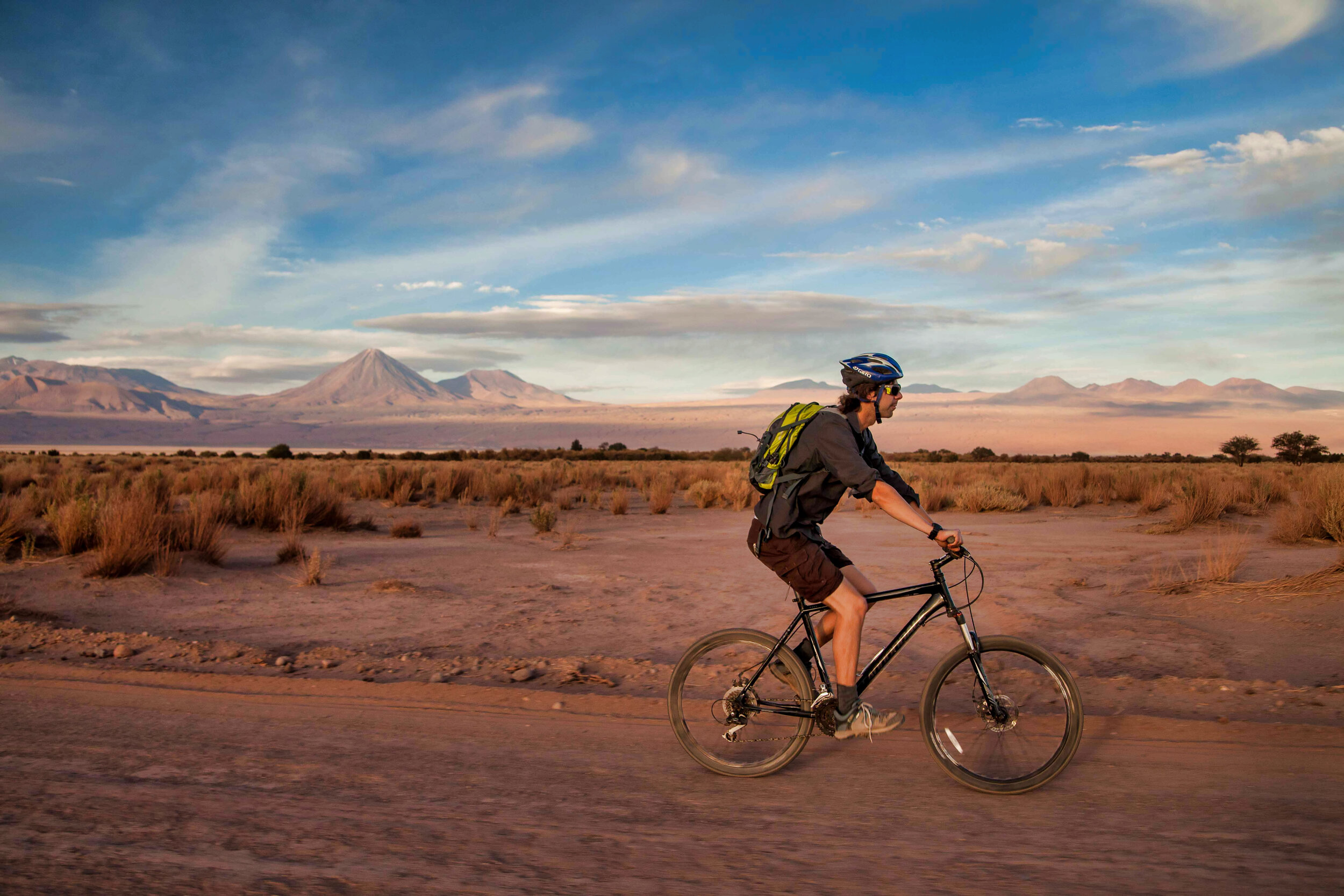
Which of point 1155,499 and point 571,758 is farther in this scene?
point 1155,499

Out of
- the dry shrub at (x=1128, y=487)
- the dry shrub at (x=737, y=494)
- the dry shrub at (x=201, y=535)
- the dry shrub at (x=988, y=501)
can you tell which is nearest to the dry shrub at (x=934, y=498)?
the dry shrub at (x=988, y=501)

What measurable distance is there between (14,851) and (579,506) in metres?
20.3

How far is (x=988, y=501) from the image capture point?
22297mm

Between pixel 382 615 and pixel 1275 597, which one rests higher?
pixel 1275 597

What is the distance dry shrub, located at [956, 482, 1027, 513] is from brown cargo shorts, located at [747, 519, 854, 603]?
1939 centimetres

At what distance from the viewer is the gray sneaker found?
422cm

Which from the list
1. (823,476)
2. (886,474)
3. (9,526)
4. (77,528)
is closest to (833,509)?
(823,476)

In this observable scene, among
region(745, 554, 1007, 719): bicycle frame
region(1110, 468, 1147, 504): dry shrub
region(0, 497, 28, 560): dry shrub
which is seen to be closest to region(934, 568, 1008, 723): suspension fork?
region(745, 554, 1007, 719): bicycle frame

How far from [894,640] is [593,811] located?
171 centimetres

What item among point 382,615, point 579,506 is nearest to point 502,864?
point 382,615

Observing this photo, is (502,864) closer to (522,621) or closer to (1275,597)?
(522,621)

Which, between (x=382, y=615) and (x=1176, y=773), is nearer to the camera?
(x=1176, y=773)

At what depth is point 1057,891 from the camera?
3.08 metres

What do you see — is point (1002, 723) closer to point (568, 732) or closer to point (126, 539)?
point (568, 732)
